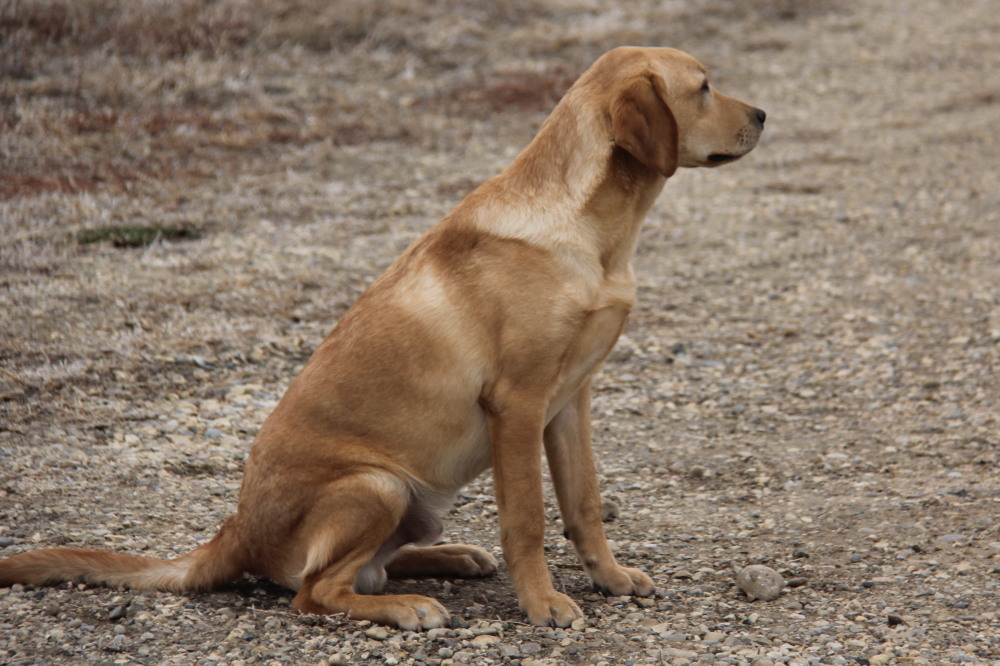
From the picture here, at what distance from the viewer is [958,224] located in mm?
10164

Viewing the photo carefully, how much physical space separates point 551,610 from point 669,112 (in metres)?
1.84

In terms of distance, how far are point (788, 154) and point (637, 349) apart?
Answer: 6.39 meters

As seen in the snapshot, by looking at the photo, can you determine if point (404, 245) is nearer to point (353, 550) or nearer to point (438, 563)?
point (438, 563)

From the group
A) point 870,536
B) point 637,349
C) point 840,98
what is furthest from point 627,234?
point 840,98

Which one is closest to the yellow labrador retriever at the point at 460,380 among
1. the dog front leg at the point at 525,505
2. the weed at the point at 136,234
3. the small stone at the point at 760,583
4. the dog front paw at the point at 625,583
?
the dog front leg at the point at 525,505

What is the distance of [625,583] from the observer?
169 inches

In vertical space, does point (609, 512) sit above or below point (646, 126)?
below

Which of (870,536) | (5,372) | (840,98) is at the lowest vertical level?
(5,372)

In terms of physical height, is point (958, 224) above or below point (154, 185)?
above

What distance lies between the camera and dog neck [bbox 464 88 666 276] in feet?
13.3

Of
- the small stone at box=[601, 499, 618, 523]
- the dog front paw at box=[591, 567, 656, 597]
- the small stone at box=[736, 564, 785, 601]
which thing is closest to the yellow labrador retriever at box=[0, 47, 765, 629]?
the dog front paw at box=[591, 567, 656, 597]

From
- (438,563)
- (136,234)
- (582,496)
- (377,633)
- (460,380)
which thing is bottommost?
(136,234)

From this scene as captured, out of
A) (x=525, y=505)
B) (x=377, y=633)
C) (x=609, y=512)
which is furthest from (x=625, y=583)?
(x=377, y=633)

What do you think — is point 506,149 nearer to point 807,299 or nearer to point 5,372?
point 807,299
